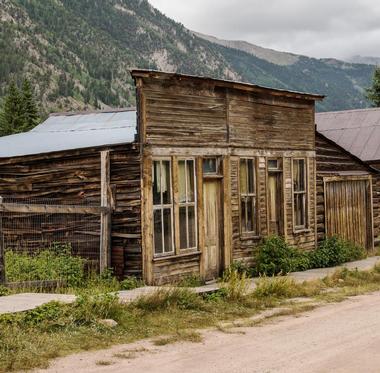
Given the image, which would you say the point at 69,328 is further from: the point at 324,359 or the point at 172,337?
the point at 324,359

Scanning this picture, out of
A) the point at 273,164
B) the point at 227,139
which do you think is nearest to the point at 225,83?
the point at 227,139

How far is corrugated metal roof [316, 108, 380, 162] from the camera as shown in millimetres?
29078

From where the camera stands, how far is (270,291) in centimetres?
1292

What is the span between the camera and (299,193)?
18594mm

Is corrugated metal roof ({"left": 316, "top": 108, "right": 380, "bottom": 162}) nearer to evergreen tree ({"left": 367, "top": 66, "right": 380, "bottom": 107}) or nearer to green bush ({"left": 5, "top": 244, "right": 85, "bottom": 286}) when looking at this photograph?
green bush ({"left": 5, "top": 244, "right": 85, "bottom": 286})

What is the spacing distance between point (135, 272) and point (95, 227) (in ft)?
3.92

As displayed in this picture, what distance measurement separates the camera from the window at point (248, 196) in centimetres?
1650

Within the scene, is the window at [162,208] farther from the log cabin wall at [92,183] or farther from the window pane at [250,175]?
the window pane at [250,175]

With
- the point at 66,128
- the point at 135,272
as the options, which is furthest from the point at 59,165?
the point at 66,128

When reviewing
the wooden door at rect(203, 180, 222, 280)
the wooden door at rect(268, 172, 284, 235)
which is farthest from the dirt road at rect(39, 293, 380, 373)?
the wooden door at rect(268, 172, 284, 235)

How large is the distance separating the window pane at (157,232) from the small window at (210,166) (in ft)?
6.10

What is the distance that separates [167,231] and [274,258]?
11.6 ft

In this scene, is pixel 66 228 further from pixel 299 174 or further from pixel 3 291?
pixel 299 174

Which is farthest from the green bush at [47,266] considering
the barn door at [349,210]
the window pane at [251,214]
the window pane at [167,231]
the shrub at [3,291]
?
the barn door at [349,210]
